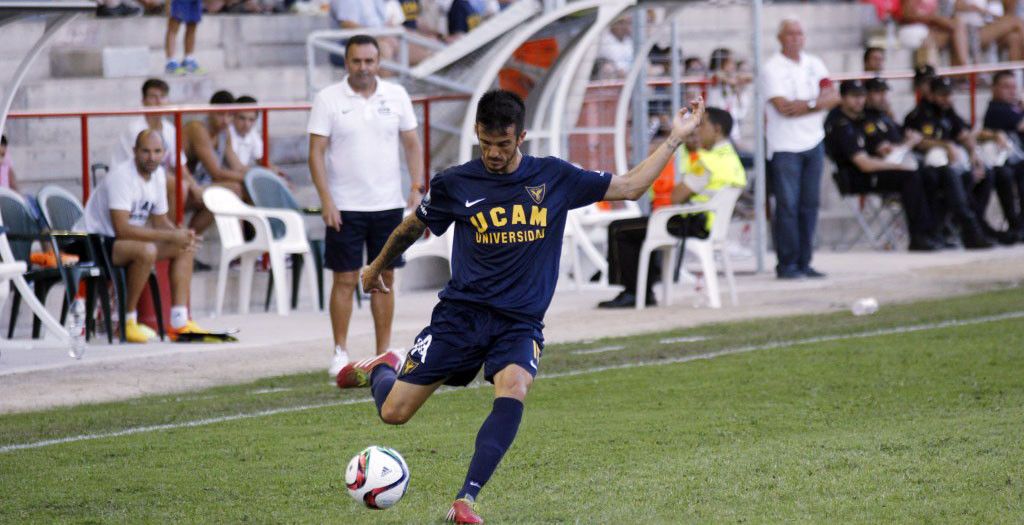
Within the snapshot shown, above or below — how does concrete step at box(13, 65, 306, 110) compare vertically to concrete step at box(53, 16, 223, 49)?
below

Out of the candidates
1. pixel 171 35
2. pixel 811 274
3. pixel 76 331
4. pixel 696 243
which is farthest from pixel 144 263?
pixel 811 274

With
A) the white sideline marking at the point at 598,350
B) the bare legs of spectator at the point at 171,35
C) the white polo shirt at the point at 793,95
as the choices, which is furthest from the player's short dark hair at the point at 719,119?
the bare legs of spectator at the point at 171,35

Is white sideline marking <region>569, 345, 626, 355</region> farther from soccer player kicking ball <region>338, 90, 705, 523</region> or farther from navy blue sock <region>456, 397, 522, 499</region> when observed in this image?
navy blue sock <region>456, 397, 522, 499</region>

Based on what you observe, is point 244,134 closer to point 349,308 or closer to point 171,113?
point 171,113

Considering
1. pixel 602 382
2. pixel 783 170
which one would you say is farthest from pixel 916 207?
pixel 602 382

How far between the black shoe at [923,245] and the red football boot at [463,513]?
13.3m

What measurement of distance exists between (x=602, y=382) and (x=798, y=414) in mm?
1667

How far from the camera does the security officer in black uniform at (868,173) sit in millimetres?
18531

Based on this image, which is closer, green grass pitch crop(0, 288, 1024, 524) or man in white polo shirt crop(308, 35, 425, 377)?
green grass pitch crop(0, 288, 1024, 524)

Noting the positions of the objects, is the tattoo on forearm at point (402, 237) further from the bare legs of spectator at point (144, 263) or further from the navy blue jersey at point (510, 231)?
the bare legs of spectator at point (144, 263)

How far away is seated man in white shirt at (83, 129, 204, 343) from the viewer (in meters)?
12.4

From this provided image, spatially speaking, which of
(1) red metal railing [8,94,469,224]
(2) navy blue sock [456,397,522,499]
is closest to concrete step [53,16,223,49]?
(1) red metal railing [8,94,469,224]

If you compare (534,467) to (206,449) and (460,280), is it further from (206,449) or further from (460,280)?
(206,449)

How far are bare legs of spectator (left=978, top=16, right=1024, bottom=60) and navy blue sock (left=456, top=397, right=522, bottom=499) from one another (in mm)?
18973
